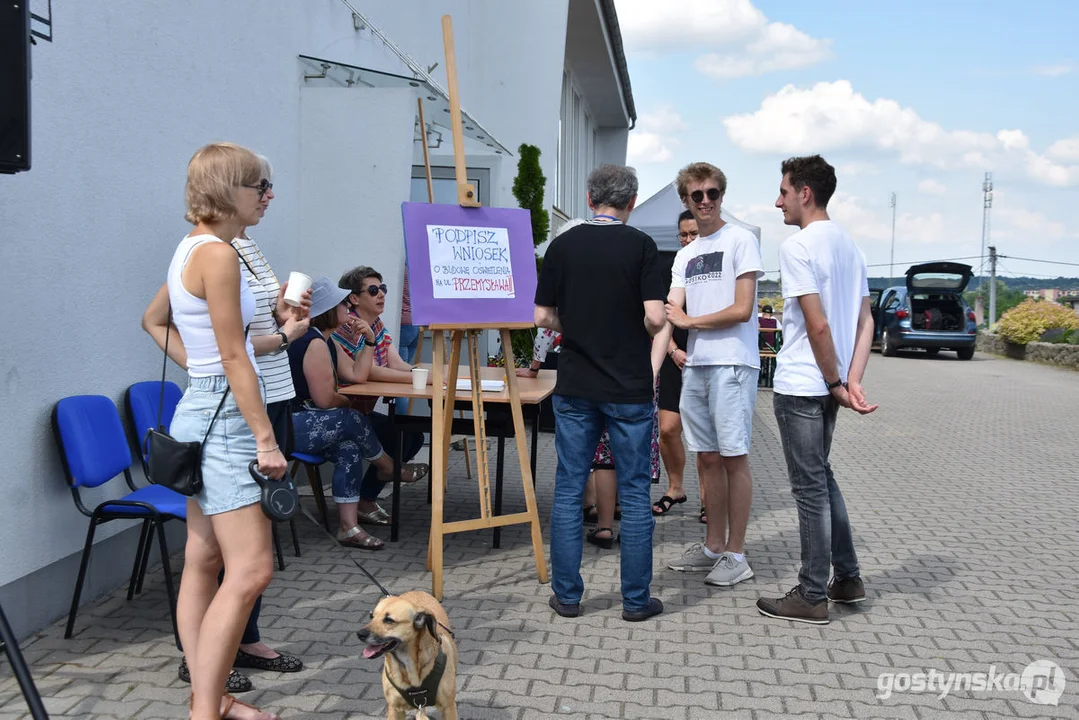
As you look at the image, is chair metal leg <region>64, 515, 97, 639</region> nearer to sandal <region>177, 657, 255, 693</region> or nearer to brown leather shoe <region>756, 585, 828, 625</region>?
sandal <region>177, 657, 255, 693</region>

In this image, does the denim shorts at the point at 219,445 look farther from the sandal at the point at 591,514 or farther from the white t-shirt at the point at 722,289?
the sandal at the point at 591,514

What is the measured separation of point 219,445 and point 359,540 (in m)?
2.68

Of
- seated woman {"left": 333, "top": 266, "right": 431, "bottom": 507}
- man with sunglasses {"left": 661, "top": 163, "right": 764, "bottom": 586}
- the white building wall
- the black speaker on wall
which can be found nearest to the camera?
the black speaker on wall

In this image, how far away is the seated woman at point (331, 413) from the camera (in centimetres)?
542

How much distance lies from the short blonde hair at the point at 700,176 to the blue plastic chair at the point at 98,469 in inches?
109

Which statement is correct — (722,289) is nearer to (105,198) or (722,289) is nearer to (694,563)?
(694,563)

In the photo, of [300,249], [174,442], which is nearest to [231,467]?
[174,442]

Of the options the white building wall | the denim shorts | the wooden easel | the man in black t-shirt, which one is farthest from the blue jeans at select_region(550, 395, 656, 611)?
the white building wall

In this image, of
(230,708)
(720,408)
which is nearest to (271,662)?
(230,708)

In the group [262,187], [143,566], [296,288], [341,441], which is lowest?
[143,566]

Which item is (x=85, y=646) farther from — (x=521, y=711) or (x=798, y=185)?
(x=798, y=185)

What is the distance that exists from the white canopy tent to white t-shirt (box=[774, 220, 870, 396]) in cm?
994

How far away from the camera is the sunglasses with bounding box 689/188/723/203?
4.76 metres

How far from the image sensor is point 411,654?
9.48ft
